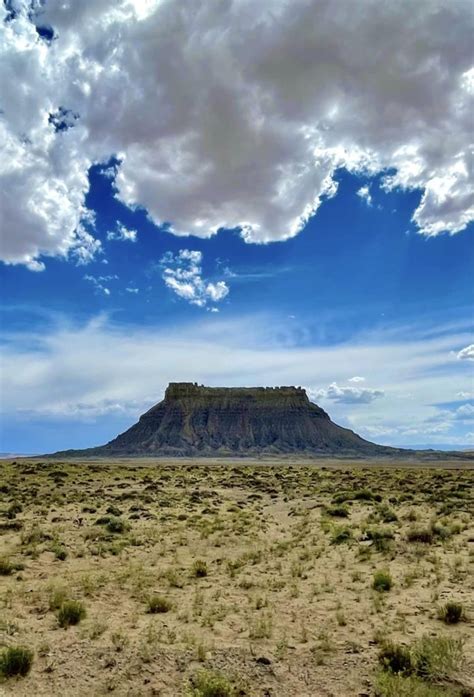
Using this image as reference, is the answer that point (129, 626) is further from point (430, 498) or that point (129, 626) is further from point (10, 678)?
point (430, 498)

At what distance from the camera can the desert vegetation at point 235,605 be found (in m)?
7.82

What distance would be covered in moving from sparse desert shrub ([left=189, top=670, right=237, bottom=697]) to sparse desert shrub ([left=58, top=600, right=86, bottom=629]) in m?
3.44

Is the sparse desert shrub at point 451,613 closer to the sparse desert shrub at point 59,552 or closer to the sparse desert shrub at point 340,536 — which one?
the sparse desert shrub at point 340,536

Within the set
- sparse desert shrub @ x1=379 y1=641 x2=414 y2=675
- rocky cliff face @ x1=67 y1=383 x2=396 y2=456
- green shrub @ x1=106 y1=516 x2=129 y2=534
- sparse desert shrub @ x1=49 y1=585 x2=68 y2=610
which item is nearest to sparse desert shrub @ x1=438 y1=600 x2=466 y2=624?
sparse desert shrub @ x1=379 y1=641 x2=414 y2=675

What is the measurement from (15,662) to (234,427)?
498 ft

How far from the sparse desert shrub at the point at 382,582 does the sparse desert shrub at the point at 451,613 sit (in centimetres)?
207

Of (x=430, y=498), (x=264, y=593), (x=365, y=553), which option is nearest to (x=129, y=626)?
(x=264, y=593)

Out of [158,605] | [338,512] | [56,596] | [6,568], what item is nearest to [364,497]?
[338,512]

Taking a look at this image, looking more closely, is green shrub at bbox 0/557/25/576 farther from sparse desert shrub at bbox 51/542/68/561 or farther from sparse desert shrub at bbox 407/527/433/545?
sparse desert shrub at bbox 407/527/433/545

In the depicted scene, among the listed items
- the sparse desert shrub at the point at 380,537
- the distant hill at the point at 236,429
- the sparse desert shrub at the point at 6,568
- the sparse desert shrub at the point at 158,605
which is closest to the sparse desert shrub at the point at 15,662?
the sparse desert shrub at the point at 158,605

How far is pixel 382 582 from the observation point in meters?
12.5

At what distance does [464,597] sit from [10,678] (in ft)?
29.8

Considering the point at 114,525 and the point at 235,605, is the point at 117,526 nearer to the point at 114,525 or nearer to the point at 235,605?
Result: the point at 114,525

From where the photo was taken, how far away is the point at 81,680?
777cm
